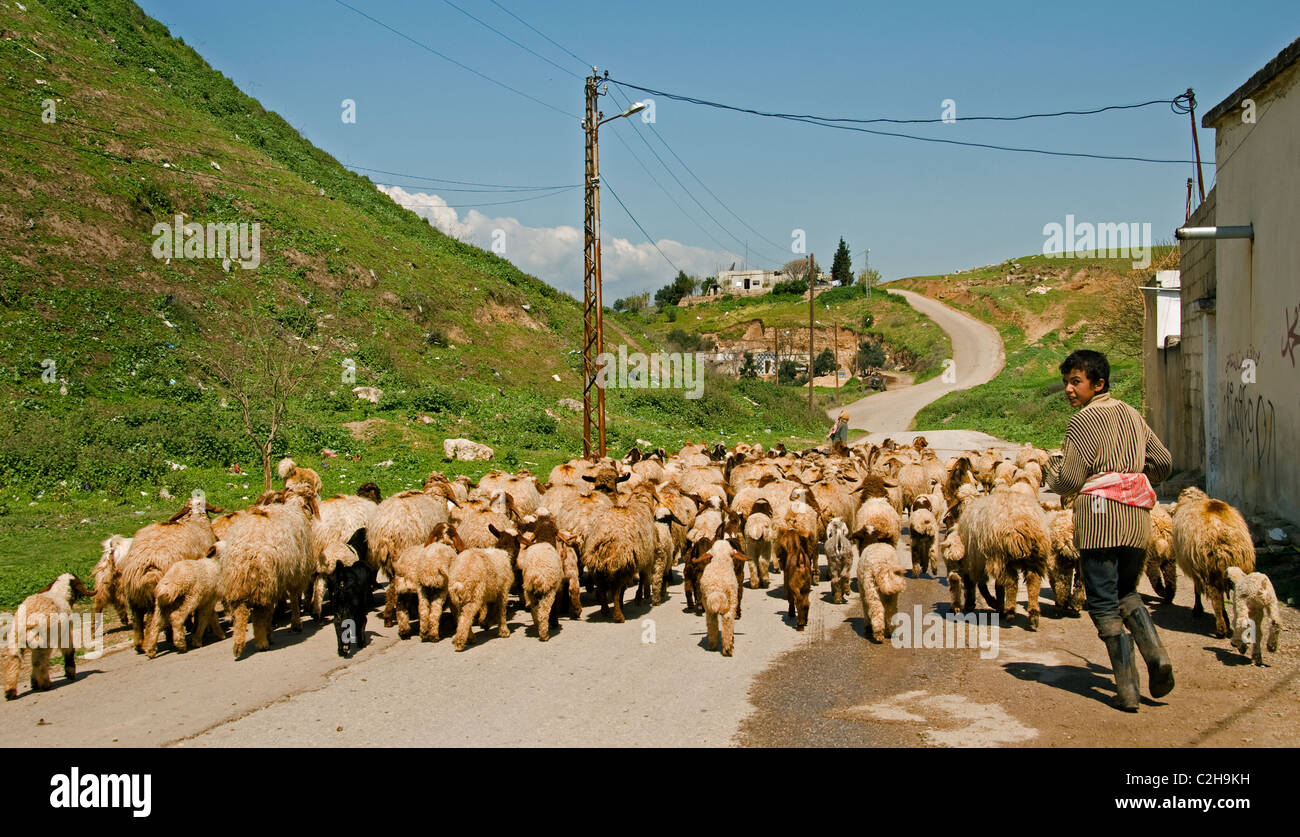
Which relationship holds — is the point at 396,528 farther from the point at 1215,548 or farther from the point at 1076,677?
the point at 1215,548

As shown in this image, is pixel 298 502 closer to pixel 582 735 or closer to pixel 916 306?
pixel 582 735

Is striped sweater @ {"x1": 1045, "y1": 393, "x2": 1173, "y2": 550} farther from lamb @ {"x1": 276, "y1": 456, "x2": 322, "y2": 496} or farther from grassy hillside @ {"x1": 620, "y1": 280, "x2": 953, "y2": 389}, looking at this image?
grassy hillside @ {"x1": 620, "y1": 280, "x2": 953, "y2": 389}

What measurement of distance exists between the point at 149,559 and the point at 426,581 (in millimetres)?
2865

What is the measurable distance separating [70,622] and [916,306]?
10500cm

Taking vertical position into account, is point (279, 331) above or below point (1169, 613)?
above

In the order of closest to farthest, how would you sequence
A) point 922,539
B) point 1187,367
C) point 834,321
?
point 922,539
point 1187,367
point 834,321

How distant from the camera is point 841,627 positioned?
9.71 meters

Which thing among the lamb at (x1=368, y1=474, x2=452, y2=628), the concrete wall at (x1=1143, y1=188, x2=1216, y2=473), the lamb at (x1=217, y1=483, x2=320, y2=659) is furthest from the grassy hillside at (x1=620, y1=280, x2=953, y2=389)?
the lamb at (x1=217, y1=483, x2=320, y2=659)

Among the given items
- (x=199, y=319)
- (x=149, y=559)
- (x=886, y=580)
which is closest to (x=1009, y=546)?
(x=886, y=580)

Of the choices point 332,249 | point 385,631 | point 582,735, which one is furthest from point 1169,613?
point 332,249

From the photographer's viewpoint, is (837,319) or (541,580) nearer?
(541,580)

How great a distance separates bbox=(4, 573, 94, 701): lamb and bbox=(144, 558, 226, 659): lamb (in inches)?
31.3

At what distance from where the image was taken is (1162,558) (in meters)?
9.74

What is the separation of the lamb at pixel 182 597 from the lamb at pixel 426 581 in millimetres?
1832
